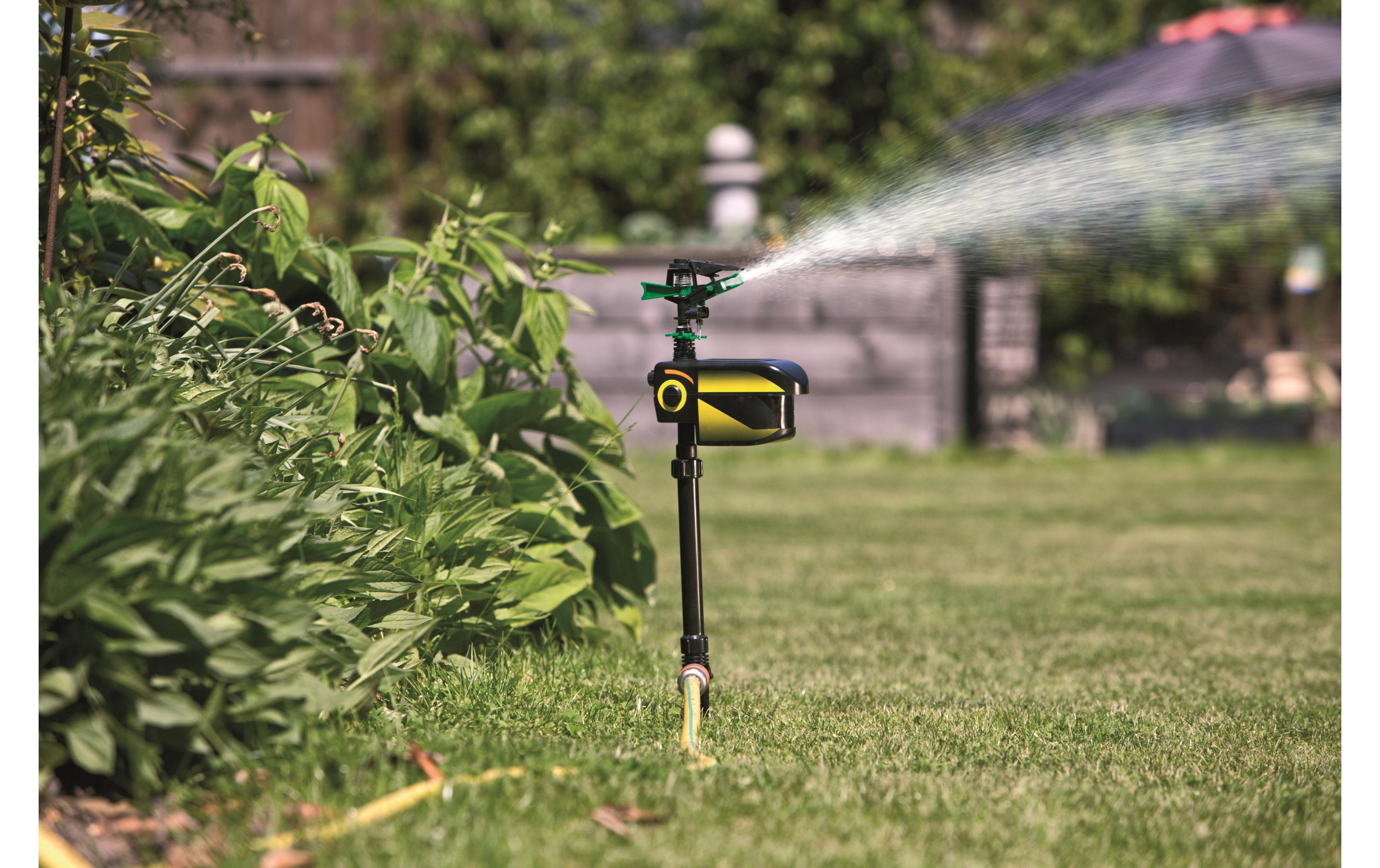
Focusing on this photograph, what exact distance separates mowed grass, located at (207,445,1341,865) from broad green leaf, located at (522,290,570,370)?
69 cm

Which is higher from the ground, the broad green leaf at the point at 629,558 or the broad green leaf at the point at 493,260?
the broad green leaf at the point at 493,260

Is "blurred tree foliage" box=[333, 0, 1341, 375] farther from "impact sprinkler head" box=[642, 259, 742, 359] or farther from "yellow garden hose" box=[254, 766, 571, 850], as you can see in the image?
"yellow garden hose" box=[254, 766, 571, 850]

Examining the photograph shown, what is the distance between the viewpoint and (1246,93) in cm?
840

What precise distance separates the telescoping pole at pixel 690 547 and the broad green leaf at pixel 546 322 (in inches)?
23.7

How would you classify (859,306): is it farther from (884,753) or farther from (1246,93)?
(884,753)

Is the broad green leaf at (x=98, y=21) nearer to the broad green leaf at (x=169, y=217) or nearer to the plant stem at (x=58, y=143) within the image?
the plant stem at (x=58, y=143)

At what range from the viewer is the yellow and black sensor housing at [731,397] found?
95.7 inches

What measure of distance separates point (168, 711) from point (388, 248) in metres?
1.43

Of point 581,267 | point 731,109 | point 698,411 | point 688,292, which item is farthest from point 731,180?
point 698,411

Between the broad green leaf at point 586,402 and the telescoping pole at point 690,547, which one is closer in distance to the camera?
the telescoping pole at point 690,547

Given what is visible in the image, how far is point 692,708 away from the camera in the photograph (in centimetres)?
243

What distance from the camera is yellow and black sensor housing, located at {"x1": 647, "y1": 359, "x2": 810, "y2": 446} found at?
2.43 metres

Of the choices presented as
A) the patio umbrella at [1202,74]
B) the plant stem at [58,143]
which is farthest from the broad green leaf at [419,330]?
the patio umbrella at [1202,74]
